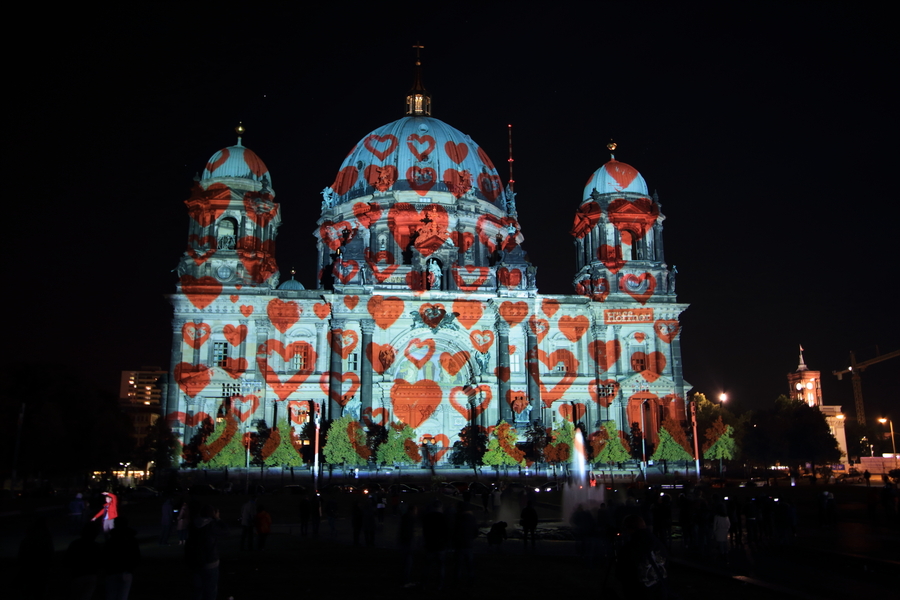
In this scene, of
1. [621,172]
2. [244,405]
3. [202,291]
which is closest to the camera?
[244,405]

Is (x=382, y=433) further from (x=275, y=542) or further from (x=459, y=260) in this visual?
(x=275, y=542)

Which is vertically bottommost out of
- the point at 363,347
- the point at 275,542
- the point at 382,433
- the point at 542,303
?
the point at 275,542

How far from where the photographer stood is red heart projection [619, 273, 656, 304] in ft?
240

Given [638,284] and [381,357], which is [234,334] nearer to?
[381,357]

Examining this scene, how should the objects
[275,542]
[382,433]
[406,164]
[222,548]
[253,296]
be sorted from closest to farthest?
[222,548] → [275,542] → [382,433] → [253,296] → [406,164]

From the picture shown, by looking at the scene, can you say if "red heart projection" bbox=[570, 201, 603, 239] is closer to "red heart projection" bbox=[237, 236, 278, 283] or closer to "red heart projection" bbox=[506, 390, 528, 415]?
"red heart projection" bbox=[506, 390, 528, 415]

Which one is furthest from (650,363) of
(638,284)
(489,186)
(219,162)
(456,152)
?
(219,162)

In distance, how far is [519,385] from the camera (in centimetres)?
6962

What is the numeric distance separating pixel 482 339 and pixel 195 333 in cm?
2373

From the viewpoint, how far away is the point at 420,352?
7138 cm

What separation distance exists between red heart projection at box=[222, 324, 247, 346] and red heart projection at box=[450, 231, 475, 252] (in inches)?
895

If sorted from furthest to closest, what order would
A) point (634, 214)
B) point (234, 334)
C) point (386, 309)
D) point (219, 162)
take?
1. point (634, 214)
2. point (219, 162)
3. point (386, 309)
4. point (234, 334)

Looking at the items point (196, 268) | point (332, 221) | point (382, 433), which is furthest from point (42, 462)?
point (332, 221)

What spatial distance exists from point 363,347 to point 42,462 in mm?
24567
